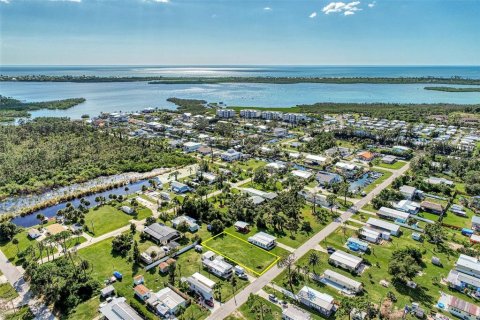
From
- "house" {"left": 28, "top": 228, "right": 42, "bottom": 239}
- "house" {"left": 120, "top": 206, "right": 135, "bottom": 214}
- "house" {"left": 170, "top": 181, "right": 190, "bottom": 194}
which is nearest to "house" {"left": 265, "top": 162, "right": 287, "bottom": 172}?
"house" {"left": 170, "top": 181, "right": 190, "bottom": 194}

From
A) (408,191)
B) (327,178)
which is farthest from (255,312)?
(408,191)

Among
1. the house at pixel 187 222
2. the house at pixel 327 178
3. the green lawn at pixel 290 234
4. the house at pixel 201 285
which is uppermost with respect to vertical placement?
the house at pixel 327 178

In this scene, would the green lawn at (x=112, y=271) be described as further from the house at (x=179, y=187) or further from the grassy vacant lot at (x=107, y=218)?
the house at (x=179, y=187)

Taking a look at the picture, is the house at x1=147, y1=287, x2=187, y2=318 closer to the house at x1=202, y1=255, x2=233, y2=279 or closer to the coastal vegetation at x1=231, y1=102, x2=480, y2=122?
the house at x1=202, y1=255, x2=233, y2=279

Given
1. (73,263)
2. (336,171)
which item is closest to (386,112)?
(336,171)

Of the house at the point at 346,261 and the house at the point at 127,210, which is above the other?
the house at the point at 127,210

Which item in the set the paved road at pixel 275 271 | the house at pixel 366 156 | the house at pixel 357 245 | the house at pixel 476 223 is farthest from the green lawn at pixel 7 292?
the house at pixel 366 156

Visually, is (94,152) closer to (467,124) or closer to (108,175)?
(108,175)
